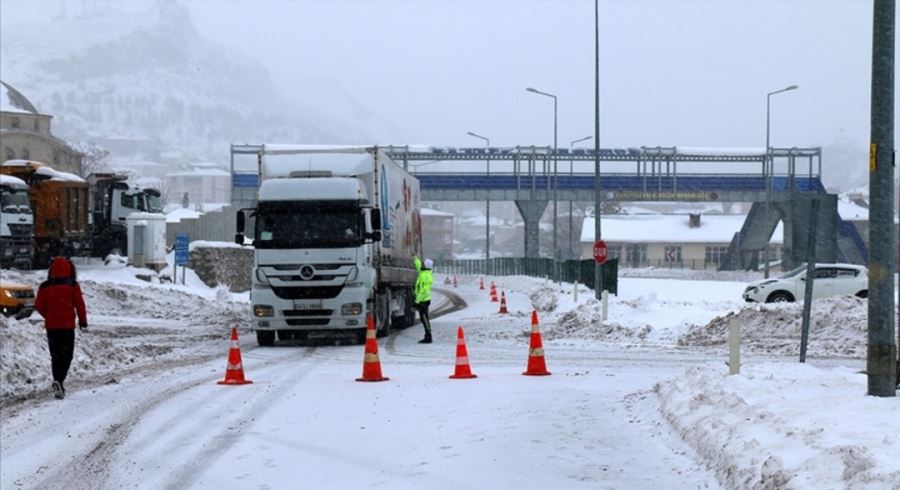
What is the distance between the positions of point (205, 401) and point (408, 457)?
4546 millimetres

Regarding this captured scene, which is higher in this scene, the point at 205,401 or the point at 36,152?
the point at 36,152

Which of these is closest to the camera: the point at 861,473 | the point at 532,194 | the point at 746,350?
the point at 861,473

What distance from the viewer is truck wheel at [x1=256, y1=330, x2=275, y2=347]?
2366 cm

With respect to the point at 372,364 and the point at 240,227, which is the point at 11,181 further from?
the point at 372,364

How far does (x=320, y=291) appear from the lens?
22.3 m

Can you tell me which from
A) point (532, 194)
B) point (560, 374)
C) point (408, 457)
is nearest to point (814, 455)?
point (408, 457)

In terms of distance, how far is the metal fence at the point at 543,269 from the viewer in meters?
42.1

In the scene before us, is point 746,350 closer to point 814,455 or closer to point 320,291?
point 320,291

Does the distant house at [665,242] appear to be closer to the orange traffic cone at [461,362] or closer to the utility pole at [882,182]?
the orange traffic cone at [461,362]

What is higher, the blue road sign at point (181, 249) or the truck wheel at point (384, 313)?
the blue road sign at point (181, 249)

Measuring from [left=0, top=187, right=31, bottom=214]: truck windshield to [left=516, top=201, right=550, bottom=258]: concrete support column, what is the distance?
135 feet

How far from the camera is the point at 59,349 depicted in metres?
14.2

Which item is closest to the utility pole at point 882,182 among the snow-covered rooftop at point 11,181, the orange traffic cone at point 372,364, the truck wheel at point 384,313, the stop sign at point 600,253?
the orange traffic cone at point 372,364

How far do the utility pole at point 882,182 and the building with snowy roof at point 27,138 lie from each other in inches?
4703
